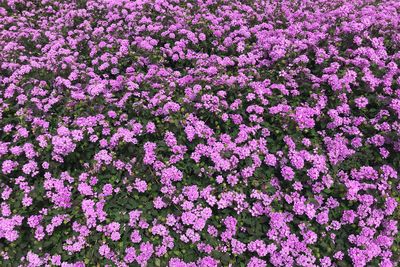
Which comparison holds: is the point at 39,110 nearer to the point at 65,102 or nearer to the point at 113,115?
the point at 65,102

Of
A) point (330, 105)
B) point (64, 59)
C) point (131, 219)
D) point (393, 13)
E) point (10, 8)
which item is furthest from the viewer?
point (10, 8)

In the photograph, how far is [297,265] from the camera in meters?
4.16

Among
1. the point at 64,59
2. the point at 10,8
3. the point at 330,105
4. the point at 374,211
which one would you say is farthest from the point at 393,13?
the point at 10,8

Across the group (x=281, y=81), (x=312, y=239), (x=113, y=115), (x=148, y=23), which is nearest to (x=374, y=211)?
(x=312, y=239)

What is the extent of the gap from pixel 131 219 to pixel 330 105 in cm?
330

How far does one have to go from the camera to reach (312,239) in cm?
421

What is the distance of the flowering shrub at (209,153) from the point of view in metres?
4.15

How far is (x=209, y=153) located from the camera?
4605 mm

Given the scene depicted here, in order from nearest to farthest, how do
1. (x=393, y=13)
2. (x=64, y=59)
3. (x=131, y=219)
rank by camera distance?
(x=131, y=219)
(x=64, y=59)
(x=393, y=13)

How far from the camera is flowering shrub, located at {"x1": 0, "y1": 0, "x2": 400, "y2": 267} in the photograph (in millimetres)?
4152

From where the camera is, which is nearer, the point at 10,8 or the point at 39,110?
the point at 39,110

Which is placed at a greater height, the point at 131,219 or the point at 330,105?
the point at 330,105

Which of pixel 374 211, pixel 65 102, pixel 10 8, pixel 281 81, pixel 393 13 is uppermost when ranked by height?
pixel 393 13

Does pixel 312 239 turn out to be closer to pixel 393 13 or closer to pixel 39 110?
pixel 39 110
